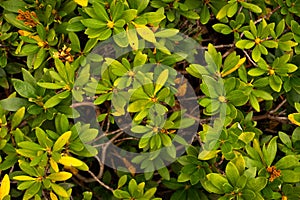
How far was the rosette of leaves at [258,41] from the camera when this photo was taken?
1.72m

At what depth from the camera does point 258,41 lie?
1.74 meters

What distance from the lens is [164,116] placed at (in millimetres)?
1656

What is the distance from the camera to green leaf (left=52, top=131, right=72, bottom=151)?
156 centimetres

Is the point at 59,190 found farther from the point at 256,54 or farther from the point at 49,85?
the point at 256,54

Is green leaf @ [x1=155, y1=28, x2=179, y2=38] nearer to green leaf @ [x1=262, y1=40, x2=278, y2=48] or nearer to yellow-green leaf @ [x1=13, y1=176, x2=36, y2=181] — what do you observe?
green leaf @ [x1=262, y1=40, x2=278, y2=48]

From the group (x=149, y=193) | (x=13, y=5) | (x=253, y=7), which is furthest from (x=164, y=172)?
(x=13, y=5)

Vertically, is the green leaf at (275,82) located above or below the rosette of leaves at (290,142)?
above

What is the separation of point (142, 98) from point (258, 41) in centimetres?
47

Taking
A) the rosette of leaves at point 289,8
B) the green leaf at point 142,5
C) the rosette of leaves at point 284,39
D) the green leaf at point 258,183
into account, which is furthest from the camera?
the rosette of leaves at point 289,8

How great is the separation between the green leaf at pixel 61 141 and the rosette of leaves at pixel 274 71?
0.62 metres

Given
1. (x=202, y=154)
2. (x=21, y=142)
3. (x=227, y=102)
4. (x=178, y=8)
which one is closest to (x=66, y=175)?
(x=21, y=142)

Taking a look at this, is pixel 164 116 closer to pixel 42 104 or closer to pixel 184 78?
pixel 184 78

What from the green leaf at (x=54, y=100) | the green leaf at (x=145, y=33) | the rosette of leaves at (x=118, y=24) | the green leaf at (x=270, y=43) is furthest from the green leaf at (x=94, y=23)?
the green leaf at (x=270, y=43)

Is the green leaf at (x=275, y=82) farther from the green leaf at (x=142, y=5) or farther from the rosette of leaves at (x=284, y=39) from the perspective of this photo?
the green leaf at (x=142, y=5)
